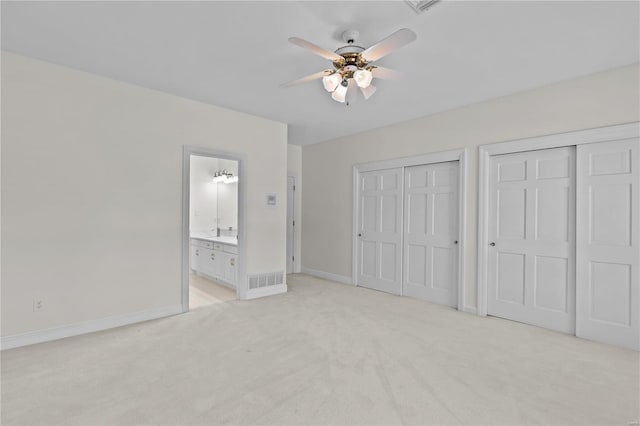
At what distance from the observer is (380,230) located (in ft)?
16.6

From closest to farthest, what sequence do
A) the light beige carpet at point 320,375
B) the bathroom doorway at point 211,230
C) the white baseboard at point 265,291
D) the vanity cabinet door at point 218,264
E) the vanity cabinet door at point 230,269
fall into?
the light beige carpet at point 320,375 → the bathroom doorway at point 211,230 → the white baseboard at point 265,291 → the vanity cabinet door at point 230,269 → the vanity cabinet door at point 218,264

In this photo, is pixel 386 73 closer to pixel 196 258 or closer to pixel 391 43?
pixel 391 43

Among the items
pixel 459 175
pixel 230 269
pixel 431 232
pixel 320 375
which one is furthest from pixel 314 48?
pixel 230 269

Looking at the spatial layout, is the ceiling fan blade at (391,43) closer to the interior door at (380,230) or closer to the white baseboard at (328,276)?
the interior door at (380,230)

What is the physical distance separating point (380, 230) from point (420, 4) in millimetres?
3464

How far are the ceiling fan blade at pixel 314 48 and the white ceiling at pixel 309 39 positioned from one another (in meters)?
0.20

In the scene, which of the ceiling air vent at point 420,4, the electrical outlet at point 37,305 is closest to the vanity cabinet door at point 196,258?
the electrical outlet at point 37,305

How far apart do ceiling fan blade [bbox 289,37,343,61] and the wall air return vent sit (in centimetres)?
323

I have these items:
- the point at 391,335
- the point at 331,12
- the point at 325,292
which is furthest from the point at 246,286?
the point at 331,12

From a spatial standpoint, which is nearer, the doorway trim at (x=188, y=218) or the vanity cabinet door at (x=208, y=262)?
the doorway trim at (x=188, y=218)

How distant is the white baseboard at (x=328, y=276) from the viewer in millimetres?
5531

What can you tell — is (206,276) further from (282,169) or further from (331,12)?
(331,12)

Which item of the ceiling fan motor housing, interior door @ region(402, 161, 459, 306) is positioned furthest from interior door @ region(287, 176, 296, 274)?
the ceiling fan motor housing

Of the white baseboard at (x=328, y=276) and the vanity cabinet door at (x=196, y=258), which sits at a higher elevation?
the vanity cabinet door at (x=196, y=258)
